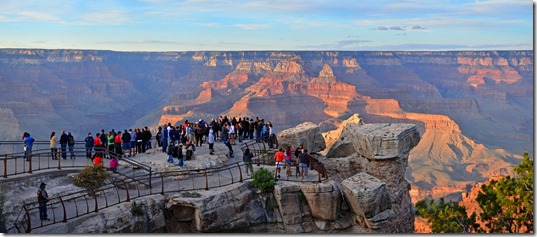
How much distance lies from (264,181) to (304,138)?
714 centimetres

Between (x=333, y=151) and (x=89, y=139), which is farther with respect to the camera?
(x=333, y=151)

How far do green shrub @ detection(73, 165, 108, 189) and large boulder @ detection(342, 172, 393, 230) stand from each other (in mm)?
7546

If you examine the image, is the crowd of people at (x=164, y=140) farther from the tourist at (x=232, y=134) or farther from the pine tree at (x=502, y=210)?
the pine tree at (x=502, y=210)

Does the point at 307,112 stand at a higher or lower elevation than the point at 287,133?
lower

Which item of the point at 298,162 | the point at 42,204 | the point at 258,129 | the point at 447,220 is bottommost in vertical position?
the point at 447,220

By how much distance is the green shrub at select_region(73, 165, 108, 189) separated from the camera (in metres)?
22.6

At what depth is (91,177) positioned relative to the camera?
22.8 meters

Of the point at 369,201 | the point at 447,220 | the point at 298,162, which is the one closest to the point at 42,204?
the point at 298,162

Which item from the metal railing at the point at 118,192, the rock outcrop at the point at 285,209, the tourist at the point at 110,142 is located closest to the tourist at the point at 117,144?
the tourist at the point at 110,142

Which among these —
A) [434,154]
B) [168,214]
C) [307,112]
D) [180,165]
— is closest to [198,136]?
[180,165]

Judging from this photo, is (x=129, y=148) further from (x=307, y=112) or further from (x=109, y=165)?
(x=307, y=112)

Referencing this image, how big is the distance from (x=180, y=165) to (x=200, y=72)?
166 metres

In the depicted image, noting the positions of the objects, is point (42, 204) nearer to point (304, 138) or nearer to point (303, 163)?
point (303, 163)

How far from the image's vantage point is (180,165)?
976 inches
